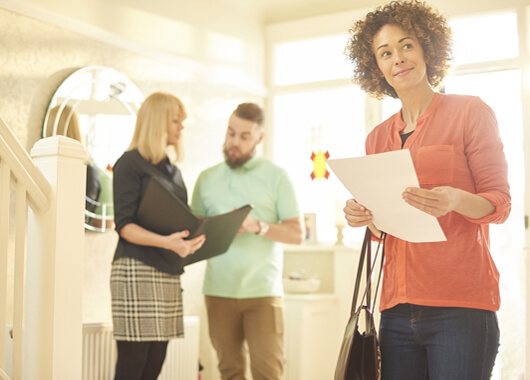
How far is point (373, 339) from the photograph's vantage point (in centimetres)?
157

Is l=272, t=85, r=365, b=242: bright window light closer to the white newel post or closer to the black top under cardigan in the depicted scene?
the black top under cardigan

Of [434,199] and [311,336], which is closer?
[434,199]

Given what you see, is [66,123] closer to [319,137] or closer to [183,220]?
[183,220]

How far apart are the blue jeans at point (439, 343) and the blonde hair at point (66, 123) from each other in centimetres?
211

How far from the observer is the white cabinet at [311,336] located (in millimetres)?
4055

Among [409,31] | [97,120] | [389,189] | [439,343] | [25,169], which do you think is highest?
[97,120]

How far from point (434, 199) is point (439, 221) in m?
0.18

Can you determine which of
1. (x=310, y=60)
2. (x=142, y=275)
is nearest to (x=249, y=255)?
(x=142, y=275)

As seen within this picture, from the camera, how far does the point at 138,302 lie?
2.66 m

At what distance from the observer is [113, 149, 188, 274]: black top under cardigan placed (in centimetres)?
270

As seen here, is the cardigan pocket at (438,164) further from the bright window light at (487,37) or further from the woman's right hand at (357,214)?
the bright window light at (487,37)

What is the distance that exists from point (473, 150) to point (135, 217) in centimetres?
160

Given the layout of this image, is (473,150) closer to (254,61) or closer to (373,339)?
(373,339)

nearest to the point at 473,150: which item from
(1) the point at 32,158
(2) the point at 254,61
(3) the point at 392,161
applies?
(3) the point at 392,161
